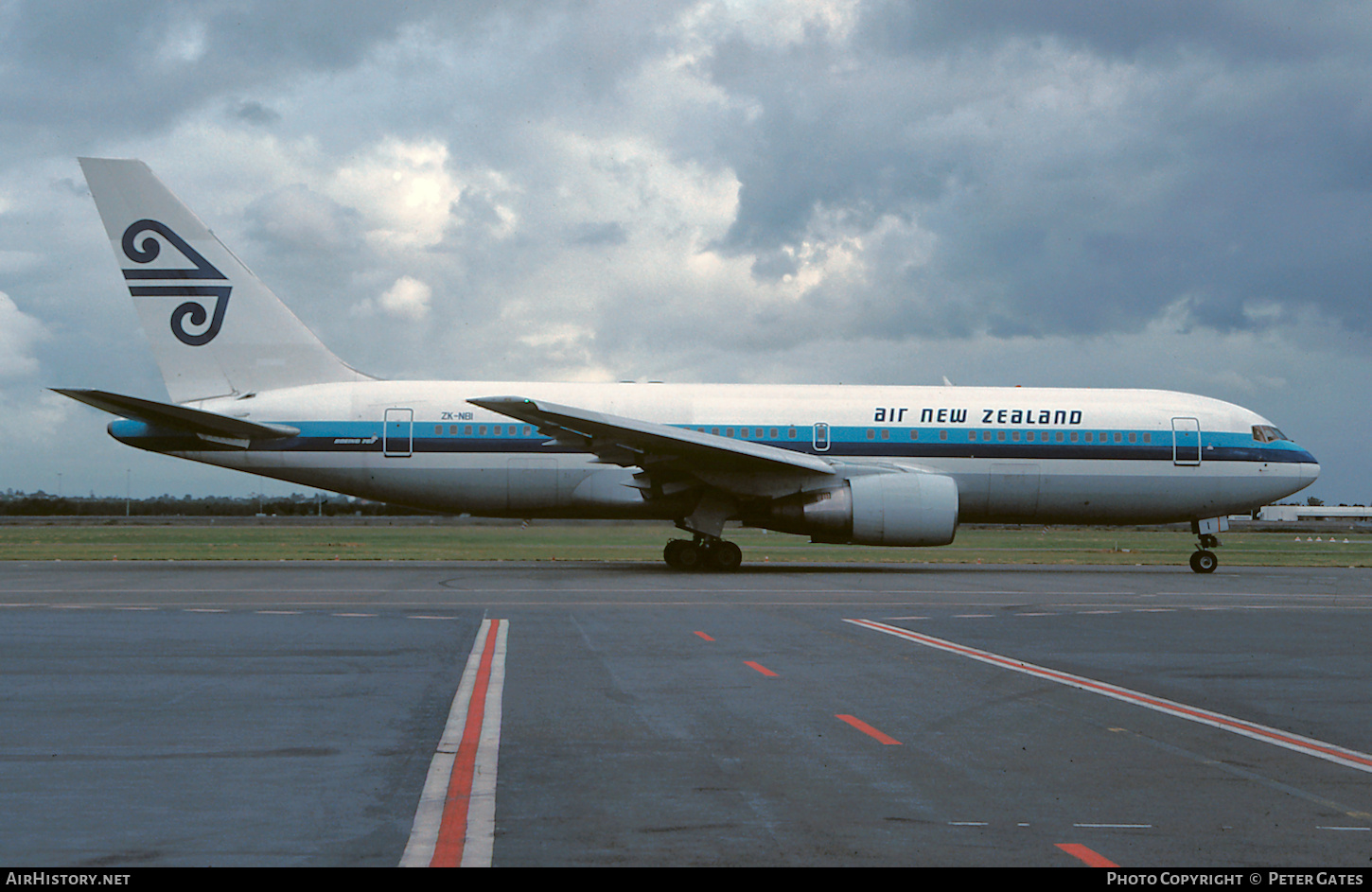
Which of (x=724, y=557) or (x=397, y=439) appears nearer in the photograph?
(x=724, y=557)

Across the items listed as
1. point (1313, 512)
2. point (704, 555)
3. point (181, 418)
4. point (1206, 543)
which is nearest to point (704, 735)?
point (704, 555)

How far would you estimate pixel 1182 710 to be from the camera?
Answer: 8.01m

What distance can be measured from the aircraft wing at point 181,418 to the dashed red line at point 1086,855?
2212cm

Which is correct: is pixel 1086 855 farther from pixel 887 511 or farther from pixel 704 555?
pixel 704 555

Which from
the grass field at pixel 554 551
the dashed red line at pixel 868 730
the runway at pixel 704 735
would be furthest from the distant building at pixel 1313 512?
the dashed red line at pixel 868 730

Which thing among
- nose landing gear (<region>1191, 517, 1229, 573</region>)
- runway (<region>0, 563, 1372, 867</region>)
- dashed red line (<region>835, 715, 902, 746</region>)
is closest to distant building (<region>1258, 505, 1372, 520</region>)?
nose landing gear (<region>1191, 517, 1229, 573</region>)

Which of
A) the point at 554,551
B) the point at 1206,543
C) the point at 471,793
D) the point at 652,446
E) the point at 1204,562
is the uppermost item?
the point at 652,446

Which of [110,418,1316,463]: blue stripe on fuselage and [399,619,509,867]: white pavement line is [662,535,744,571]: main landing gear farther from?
[399,619,509,867]: white pavement line

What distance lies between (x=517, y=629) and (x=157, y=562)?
677 inches

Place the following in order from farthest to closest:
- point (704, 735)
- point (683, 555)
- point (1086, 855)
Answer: point (683, 555)
point (704, 735)
point (1086, 855)

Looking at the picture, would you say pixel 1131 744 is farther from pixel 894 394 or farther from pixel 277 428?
pixel 277 428

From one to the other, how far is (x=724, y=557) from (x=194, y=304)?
12944 mm

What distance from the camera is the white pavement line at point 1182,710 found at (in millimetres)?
6488
